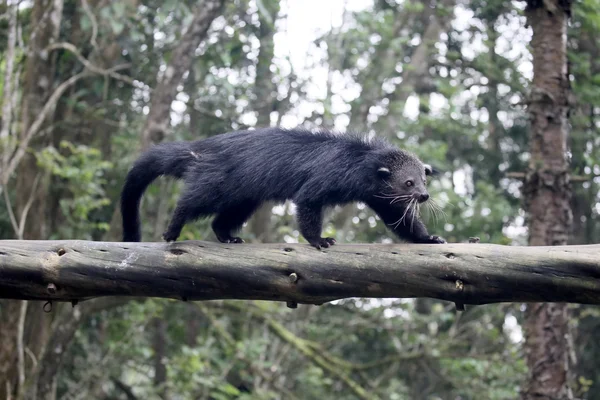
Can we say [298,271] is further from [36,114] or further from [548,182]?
[36,114]

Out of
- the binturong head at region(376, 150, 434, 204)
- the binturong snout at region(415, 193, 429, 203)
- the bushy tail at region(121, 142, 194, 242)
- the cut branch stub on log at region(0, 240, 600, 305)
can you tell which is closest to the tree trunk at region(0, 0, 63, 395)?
the bushy tail at region(121, 142, 194, 242)

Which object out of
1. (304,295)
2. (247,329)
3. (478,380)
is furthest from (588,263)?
(247,329)

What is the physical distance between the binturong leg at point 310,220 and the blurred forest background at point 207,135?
1733 mm

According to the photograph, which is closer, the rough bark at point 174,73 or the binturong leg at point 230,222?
the binturong leg at point 230,222

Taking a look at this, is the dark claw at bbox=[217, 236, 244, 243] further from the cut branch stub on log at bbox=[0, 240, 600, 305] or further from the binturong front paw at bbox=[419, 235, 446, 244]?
the binturong front paw at bbox=[419, 235, 446, 244]

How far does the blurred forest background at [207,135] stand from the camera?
21.7ft

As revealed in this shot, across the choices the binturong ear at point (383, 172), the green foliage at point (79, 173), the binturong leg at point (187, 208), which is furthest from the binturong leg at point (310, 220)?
the green foliage at point (79, 173)

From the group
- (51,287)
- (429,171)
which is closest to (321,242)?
(429,171)

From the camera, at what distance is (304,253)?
12.0ft

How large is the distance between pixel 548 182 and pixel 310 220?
222cm

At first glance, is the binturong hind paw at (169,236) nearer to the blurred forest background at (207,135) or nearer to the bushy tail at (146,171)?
the bushy tail at (146,171)

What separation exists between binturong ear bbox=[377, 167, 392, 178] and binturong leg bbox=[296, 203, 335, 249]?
0.44 m

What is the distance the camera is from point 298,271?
11.8 feet

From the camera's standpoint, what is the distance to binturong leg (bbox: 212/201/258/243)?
4.98 metres
